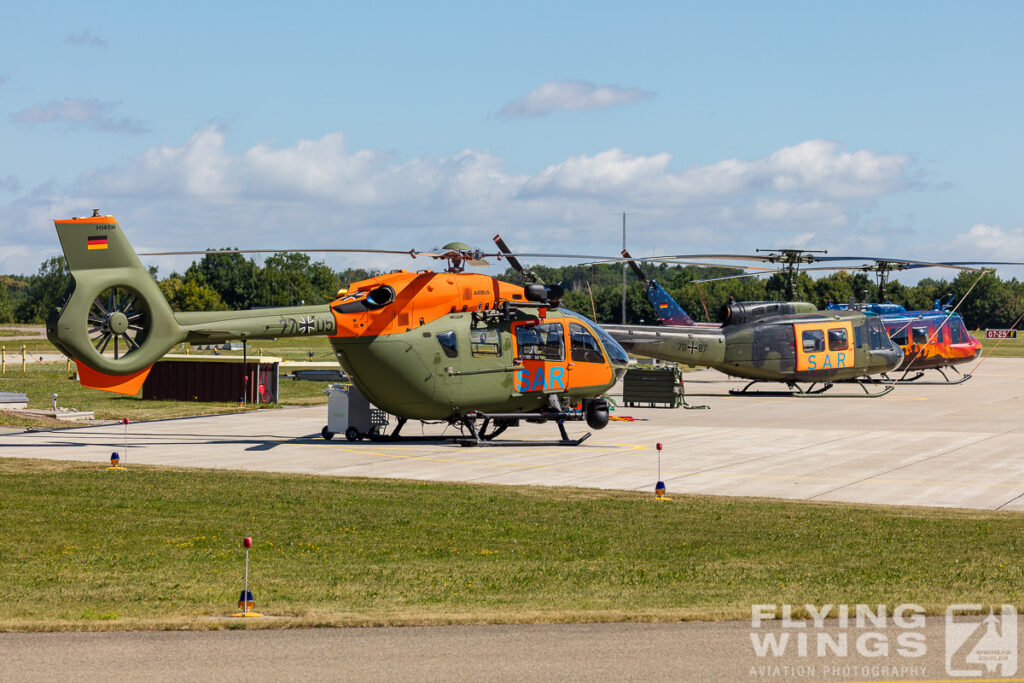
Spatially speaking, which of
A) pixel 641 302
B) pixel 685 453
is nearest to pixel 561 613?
pixel 685 453

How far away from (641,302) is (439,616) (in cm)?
12938

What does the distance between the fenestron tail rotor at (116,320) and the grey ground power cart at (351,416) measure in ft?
20.5

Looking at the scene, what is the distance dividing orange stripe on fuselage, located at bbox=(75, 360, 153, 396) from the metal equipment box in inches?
807

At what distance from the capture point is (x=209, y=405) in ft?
139

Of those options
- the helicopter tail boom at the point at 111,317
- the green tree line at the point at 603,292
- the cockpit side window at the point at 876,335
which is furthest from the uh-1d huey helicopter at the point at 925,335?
the green tree line at the point at 603,292

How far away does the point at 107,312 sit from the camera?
81.0 feet

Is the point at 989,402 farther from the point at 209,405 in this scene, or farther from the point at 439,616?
the point at 439,616

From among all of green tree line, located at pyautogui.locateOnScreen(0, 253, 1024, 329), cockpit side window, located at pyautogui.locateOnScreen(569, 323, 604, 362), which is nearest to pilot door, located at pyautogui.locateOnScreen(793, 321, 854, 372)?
cockpit side window, located at pyautogui.locateOnScreen(569, 323, 604, 362)

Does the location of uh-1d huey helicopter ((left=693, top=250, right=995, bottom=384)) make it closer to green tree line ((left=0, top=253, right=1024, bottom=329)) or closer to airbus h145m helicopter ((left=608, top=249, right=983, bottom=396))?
airbus h145m helicopter ((left=608, top=249, right=983, bottom=396))

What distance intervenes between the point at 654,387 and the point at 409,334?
1648 cm

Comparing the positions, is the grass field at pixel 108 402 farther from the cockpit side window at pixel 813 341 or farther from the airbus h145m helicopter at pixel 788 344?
the cockpit side window at pixel 813 341

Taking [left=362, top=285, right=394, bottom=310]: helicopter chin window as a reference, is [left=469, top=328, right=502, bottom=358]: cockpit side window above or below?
below

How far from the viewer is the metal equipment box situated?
4169 cm

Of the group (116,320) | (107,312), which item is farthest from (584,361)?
(107,312)
